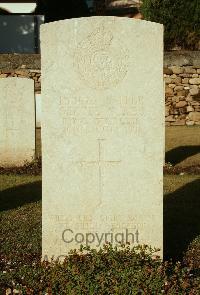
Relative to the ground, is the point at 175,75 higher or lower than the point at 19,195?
higher

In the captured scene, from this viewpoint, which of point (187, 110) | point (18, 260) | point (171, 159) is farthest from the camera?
point (187, 110)

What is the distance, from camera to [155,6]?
20.4 metres

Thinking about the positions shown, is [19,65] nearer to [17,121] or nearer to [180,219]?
[17,121]

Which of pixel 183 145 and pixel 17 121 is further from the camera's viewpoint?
pixel 183 145

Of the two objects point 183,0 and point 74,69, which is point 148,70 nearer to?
point 74,69

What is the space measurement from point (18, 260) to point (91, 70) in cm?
201

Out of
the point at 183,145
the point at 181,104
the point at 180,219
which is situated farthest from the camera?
the point at 181,104

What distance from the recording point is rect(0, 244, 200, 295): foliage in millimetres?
4406

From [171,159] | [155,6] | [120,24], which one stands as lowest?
[171,159]

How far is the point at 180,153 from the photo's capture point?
13.1 m

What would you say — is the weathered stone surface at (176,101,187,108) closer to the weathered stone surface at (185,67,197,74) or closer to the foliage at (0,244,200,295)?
the weathered stone surface at (185,67,197,74)

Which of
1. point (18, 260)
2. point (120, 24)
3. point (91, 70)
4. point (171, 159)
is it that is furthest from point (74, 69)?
point (171, 159)

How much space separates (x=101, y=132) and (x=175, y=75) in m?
13.7

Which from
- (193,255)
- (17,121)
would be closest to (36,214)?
(193,255)
